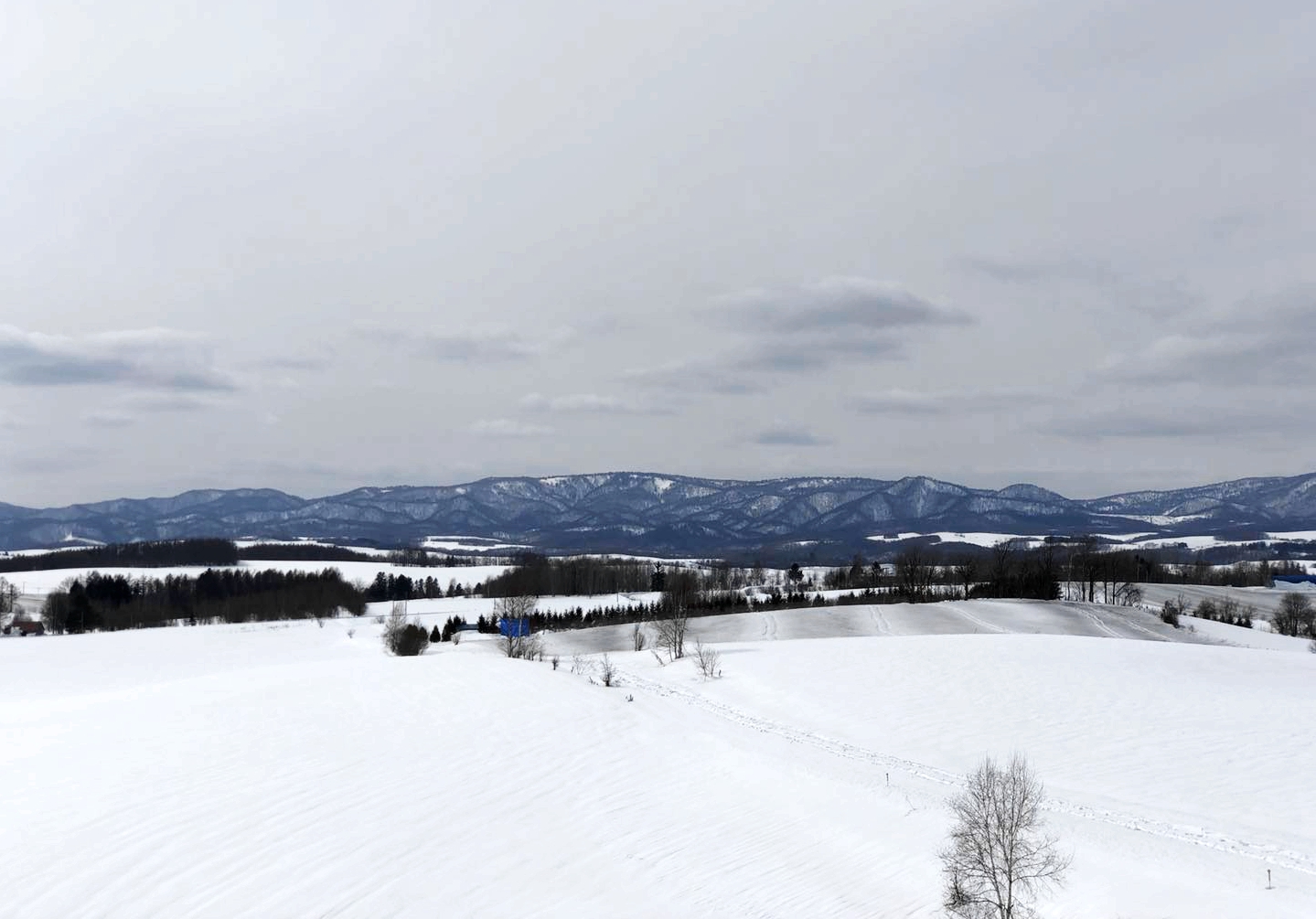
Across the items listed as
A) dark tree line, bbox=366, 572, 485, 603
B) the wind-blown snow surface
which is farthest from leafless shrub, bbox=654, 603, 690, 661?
dark tree line, bbox=366, 572, 485, 603

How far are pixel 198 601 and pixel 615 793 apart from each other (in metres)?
152

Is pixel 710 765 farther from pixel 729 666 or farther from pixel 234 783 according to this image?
pixel 729 666

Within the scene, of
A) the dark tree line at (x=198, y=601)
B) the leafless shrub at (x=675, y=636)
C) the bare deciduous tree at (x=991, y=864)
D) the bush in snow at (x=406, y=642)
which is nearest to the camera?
the bare deciduous tree at (x=991, y=864)

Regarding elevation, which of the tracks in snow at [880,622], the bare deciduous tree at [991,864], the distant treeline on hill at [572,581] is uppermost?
the bare deciduous tree at [991,864]

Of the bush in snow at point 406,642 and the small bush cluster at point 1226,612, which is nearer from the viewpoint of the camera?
the bush in snow at point 406,642

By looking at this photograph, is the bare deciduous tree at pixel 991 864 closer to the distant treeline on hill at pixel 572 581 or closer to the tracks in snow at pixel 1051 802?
the tracks in snow at pixel 1051 802

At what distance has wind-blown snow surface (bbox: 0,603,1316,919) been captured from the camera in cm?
1753

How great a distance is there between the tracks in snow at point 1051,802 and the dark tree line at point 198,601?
110 meters

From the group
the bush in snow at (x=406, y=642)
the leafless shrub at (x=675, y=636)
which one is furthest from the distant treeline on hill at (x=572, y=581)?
the leafless shrub at (x=675, y=636)

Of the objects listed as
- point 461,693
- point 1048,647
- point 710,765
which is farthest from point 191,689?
point 1048,647

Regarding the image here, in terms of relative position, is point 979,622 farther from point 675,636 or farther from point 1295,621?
point 1295,621

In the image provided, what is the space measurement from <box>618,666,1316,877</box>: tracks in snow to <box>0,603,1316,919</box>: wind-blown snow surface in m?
0.13

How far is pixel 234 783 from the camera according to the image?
73.2 ft

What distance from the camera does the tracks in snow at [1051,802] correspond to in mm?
22109
